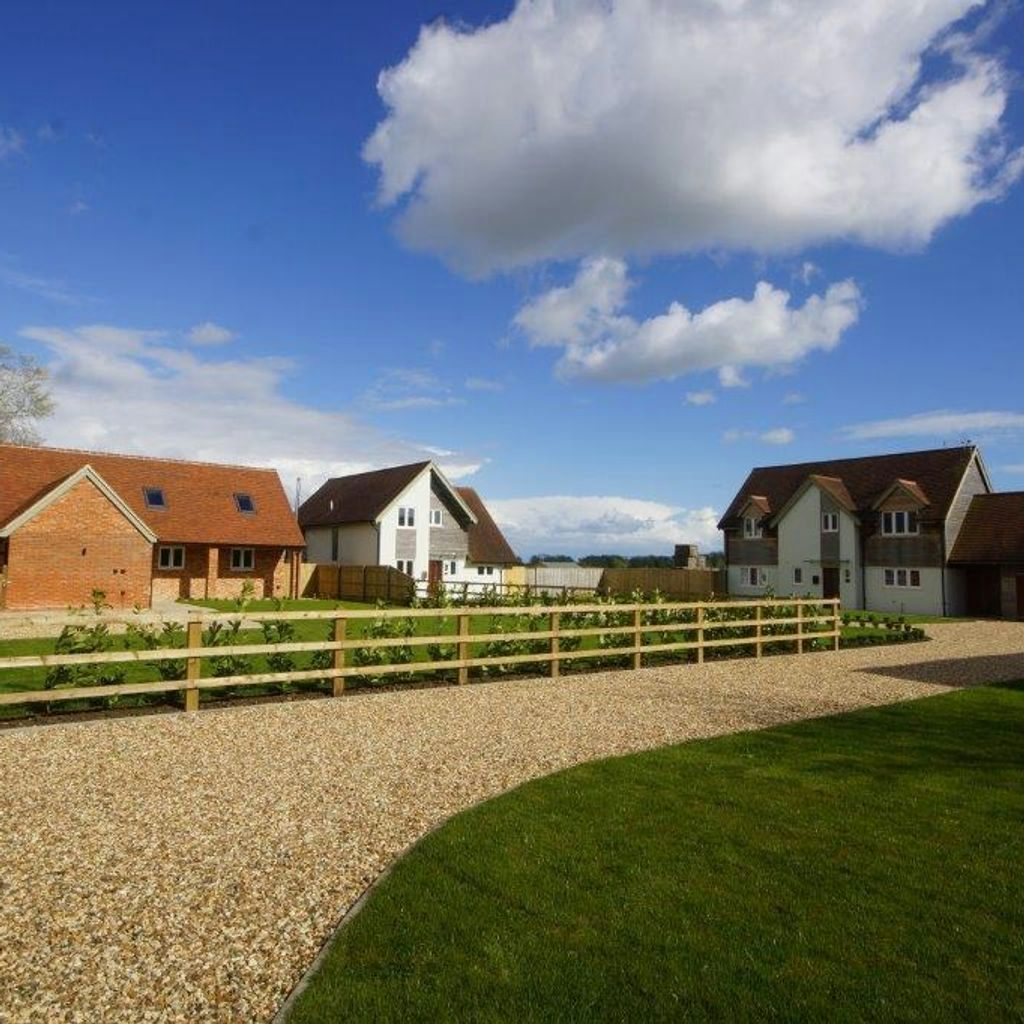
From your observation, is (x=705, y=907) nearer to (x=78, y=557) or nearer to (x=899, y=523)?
(x=78, y=557)

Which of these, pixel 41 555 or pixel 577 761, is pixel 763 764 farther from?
pixel 41 555

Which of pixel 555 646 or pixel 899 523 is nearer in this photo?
pixel 555 646

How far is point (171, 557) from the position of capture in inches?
1479

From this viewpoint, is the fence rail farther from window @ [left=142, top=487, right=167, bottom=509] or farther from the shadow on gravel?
window @ [left=142, top=487, right=167, bottom=509]

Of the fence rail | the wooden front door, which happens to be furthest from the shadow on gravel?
the wooden front door

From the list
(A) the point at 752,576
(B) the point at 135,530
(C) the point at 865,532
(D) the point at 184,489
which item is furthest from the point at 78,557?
(C) the point at 865,532

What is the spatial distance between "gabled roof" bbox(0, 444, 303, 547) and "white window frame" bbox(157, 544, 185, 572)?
1273 mm

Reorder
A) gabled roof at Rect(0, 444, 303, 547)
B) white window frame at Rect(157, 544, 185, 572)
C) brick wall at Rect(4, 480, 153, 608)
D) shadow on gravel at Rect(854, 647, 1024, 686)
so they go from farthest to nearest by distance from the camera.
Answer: white window frame at Rect(157, 544, 185, 572), gabled roof at Rect(0, 444, 303, 547), brick wall at Rect(4, 480, 153, 608), shadow on gravel at Rect(854, 647, 1024, 686)

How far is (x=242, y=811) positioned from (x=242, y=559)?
34196 mm

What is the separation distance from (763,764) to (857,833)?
90.8 inches

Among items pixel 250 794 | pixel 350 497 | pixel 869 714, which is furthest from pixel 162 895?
pixel 350 497

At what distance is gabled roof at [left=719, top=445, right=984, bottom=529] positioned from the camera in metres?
39.4

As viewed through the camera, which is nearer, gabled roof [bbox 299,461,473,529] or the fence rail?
the fence rail

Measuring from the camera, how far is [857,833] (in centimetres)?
651
